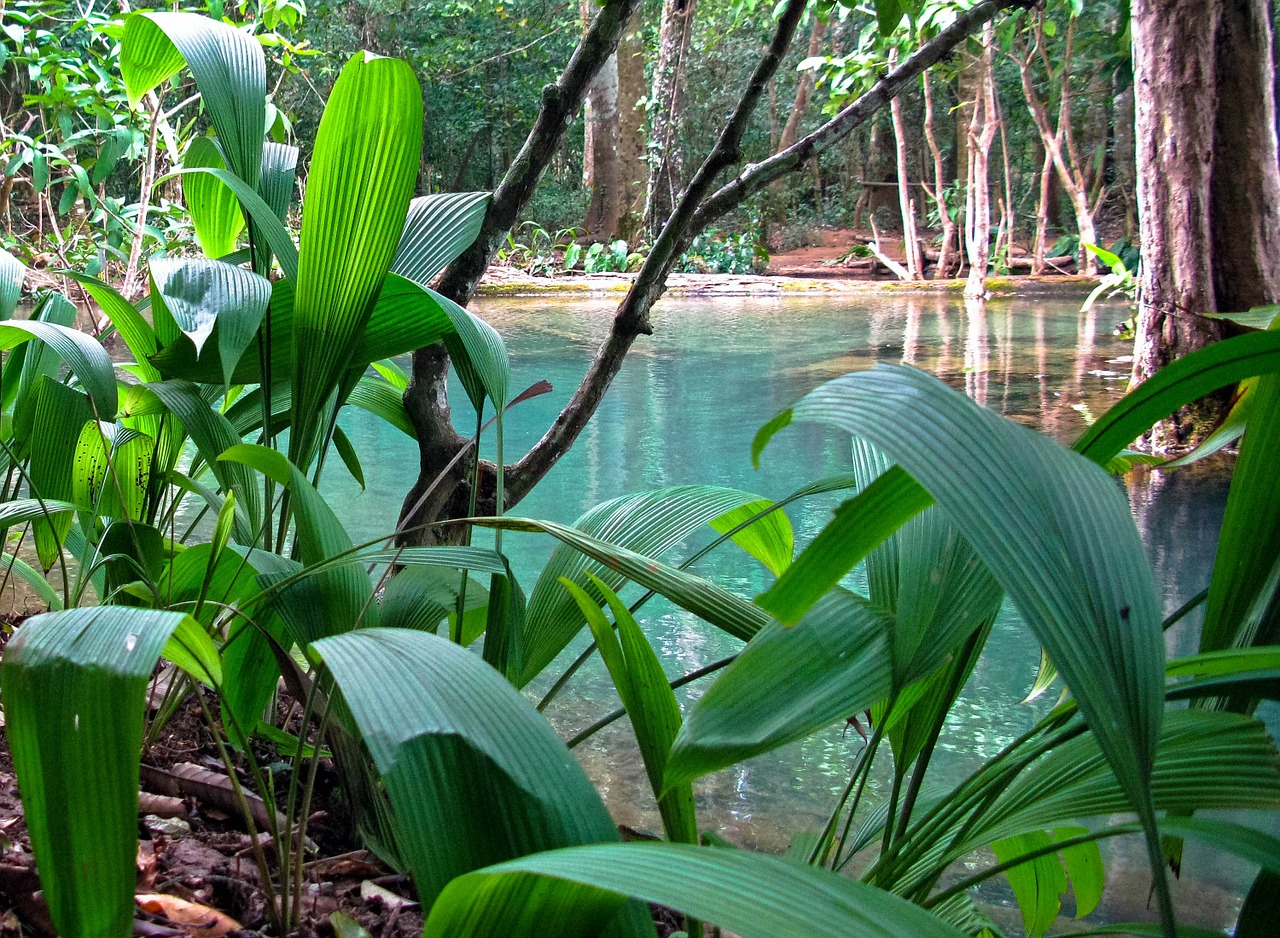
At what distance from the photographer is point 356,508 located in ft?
6.97

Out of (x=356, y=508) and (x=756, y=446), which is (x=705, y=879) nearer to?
(x=756, y=446)

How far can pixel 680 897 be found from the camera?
302 mm

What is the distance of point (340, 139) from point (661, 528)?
16.3 inches

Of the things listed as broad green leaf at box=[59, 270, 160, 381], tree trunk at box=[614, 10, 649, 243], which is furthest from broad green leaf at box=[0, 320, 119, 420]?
tree trunk at box=[614, 10, 649, 243]

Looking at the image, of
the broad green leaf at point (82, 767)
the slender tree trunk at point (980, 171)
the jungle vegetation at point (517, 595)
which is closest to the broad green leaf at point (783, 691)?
the jungle vegetation at point (517, 595)

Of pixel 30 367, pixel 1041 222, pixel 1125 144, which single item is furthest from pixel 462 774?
Answer: pixel 1125 144

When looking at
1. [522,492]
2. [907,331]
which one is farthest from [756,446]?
[907,331]

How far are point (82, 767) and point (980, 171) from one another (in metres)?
6.89

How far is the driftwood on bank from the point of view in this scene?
1180 millimetres

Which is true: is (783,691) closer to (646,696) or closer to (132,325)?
(646,696)

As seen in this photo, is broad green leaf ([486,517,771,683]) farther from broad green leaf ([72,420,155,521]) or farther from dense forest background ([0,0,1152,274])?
dense forest background ([0,0,1152,274])

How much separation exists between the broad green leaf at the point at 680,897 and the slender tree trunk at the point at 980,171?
6508 millimetres

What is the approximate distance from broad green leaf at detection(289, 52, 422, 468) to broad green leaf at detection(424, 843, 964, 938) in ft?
1.91

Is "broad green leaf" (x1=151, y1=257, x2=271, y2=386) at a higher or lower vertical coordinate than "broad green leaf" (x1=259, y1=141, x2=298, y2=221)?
lower
